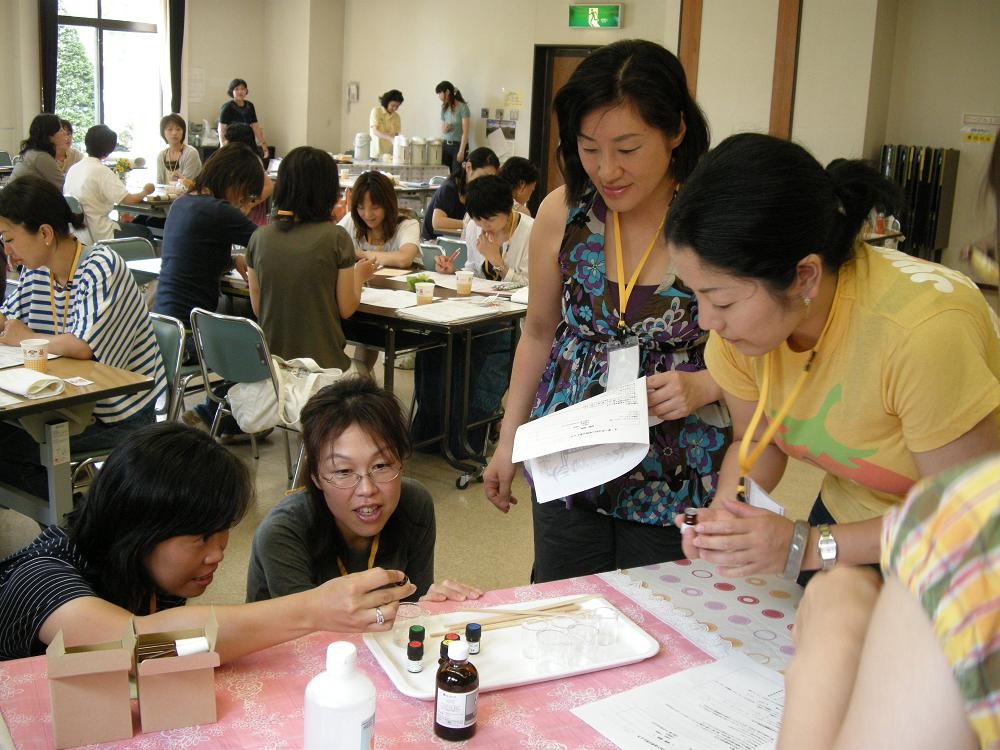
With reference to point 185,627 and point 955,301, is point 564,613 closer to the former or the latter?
point 185,627

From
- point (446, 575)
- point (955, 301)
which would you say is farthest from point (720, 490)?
point (446, 575)

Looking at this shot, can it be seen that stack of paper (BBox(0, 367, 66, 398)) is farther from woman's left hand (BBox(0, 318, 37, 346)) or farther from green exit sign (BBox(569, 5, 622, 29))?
green exit sign (BBox(569, 5, 622, 29))

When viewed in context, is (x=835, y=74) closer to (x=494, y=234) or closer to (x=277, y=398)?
(x=494, y=234)

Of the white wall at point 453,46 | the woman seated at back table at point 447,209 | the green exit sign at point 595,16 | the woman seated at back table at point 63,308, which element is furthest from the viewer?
the white wall at point 453,46

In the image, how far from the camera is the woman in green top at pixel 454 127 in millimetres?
11469

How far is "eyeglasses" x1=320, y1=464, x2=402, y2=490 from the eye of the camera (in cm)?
190

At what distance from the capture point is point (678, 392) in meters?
1.69

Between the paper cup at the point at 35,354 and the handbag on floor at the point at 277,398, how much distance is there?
2.98ft

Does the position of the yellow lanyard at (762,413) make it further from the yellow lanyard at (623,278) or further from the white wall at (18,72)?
the white wall at (18,72)

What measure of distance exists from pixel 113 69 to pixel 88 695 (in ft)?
39.0

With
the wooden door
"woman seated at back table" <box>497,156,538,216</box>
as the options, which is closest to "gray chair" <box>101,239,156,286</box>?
"woman seated at back table" <box>497,156,538,216</box>

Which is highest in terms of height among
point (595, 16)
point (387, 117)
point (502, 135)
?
point (595, 16)

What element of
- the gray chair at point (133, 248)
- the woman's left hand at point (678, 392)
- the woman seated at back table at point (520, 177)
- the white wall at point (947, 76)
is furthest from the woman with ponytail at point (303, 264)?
the white wall at point (947, 76)

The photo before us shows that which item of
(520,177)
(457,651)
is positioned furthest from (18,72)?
(457,651)
